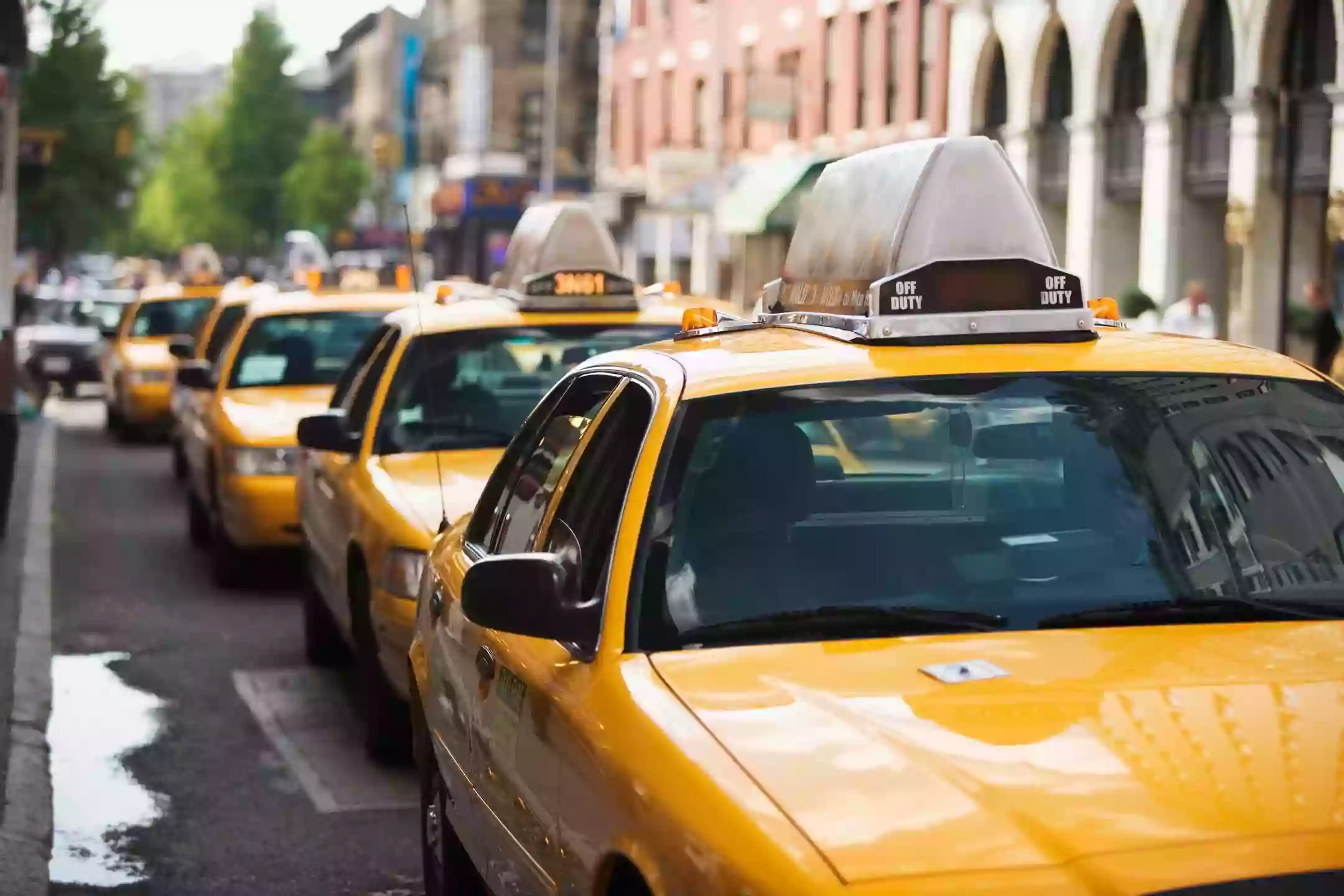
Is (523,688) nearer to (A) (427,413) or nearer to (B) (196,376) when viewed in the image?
(A) (427,413)

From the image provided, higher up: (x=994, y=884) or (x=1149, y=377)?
(x=1149, y=377)

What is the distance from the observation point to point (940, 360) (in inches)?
183

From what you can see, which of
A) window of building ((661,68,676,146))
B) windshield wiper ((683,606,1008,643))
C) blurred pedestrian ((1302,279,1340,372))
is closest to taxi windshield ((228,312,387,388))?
windshield wiper ((683,606,1008,643))

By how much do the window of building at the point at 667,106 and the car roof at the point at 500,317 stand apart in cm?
4556

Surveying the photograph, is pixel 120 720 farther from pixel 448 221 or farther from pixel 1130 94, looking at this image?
pixel 448 221

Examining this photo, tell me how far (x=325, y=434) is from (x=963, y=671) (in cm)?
588

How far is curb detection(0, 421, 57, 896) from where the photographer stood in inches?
277

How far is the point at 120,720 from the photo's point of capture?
385 inches

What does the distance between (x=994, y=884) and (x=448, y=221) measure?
7702cm

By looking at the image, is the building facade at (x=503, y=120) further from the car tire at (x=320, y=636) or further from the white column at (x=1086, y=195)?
the car tire at (x=320, y=636)

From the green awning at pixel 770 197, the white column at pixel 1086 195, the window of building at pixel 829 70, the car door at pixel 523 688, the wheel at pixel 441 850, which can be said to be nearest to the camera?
the car door at pixel 523 688

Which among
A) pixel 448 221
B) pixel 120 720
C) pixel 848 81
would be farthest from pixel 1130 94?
pixel 448 221

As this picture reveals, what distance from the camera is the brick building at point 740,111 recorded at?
135ft

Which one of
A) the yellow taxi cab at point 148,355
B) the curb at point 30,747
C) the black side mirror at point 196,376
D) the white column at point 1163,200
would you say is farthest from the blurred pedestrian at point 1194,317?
the curb at point 30,747
